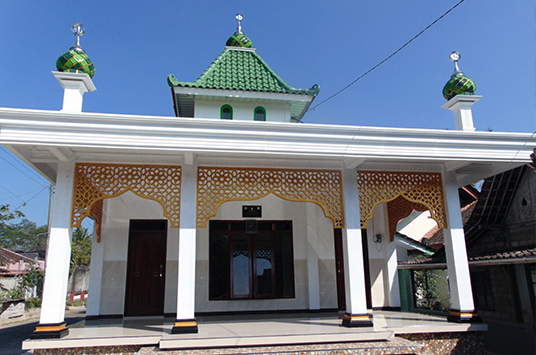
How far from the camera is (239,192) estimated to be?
A: 5613 mm

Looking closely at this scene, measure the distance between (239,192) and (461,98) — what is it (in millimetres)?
3672

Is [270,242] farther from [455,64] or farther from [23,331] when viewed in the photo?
[23,331]

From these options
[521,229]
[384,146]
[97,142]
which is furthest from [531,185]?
[97,142]

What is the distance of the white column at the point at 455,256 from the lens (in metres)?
5.41

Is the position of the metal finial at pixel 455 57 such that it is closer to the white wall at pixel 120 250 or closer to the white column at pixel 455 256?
the white column at pixel 455 256

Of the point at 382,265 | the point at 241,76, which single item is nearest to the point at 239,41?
the point at 241,76

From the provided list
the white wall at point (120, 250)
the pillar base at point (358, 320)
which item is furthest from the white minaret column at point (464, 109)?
the white wall at point (120, 250)

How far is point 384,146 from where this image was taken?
203 inches

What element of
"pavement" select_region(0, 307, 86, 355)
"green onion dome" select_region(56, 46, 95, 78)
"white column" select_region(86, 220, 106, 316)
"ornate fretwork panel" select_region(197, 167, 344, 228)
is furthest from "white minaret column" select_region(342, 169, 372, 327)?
"pavement" select_region(0, 307, 86, 355)

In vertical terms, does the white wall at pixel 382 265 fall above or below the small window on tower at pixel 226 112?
below

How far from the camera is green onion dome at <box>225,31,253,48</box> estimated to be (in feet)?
30.6

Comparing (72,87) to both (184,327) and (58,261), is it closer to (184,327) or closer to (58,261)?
(58,261)

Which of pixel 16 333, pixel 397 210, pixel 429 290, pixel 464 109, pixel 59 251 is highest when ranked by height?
pixel 464 109

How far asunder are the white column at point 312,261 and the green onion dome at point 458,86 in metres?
3.11
